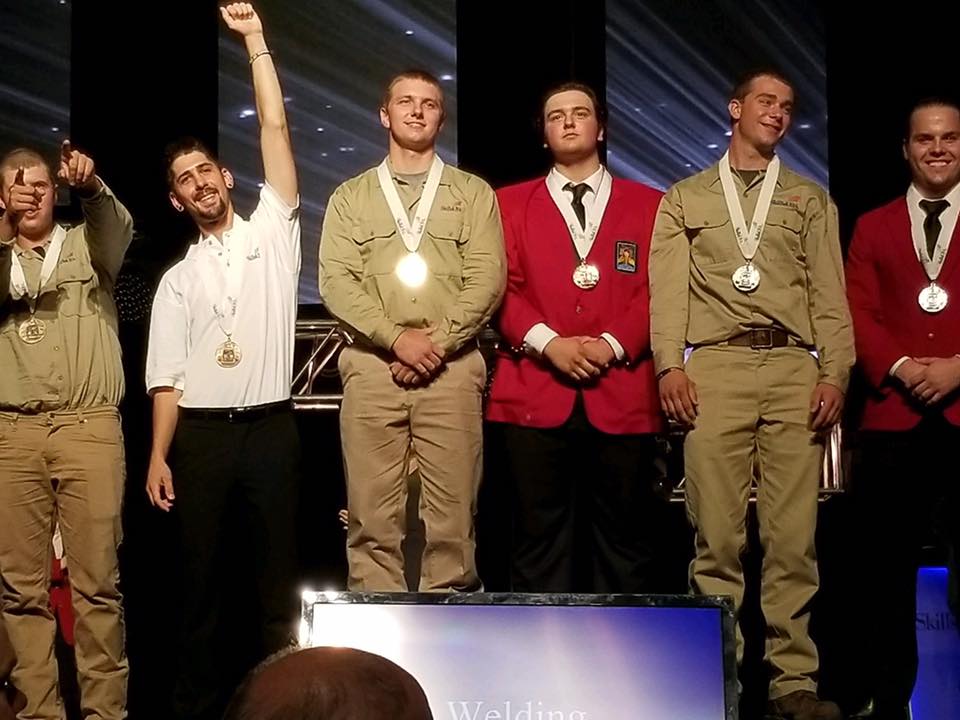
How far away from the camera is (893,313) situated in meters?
4.16

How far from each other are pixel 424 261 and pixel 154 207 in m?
2.04

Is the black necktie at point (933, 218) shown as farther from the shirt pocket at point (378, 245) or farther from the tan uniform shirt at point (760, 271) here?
the shirt pocket at point (378, 245)

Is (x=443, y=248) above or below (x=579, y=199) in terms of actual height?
below

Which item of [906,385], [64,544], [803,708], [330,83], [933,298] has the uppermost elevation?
[330,83]

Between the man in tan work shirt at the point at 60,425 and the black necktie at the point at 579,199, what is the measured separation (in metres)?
1.37

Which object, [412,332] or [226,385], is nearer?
[412,332]

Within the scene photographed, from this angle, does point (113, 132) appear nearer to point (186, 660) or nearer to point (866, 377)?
point (186, 660)

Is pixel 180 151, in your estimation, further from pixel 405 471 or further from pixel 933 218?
pixel 933 218

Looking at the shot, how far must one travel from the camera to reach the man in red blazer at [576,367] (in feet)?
13.3

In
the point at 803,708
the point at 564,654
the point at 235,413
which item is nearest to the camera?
the point at 564,654

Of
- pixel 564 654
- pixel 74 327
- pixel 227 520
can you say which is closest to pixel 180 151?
pixel 74 327

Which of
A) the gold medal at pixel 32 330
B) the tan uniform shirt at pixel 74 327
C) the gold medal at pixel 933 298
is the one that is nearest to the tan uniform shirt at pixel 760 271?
the gold medal at pixel 933 298

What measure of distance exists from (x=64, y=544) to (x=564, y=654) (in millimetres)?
1768

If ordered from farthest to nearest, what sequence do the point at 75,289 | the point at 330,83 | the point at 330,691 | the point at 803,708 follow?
the point at 330,83 < the point at 75,289 < the point at 803,708 < the point at 330,691
